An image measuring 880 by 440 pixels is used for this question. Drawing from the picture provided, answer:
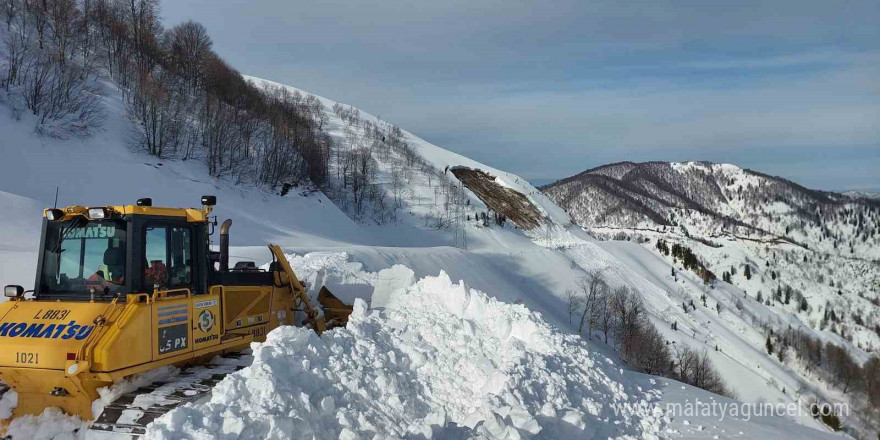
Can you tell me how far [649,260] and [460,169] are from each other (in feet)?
86.9

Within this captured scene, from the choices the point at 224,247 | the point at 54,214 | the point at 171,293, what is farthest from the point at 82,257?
the point at 224,247

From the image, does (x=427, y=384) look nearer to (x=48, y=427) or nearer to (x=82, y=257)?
(x=48, y=427)

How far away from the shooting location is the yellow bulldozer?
18.9 feet

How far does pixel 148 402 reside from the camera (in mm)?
5965

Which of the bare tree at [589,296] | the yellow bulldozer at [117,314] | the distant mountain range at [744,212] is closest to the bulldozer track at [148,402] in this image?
the yellow bulldozer at [117,314]

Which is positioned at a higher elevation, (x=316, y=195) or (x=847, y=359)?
(x=316, y=195)

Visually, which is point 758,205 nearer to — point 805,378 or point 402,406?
point 805,378

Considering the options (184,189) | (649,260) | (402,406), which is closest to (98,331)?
(402,406)

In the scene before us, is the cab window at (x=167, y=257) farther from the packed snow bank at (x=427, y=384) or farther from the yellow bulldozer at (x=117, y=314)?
the packed snow bank at (x=427, y=384)

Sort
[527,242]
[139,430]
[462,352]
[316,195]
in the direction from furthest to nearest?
[527,242], [316,195], [462,352], [139,430]

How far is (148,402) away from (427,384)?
3507 mm

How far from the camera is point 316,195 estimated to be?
42.3 meters

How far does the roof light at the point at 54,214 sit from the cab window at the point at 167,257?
3.43ft

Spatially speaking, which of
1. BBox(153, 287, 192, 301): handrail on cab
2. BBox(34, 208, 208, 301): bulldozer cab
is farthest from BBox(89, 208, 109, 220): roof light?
BBox(153, 287, 192, 301): handrail on cab
